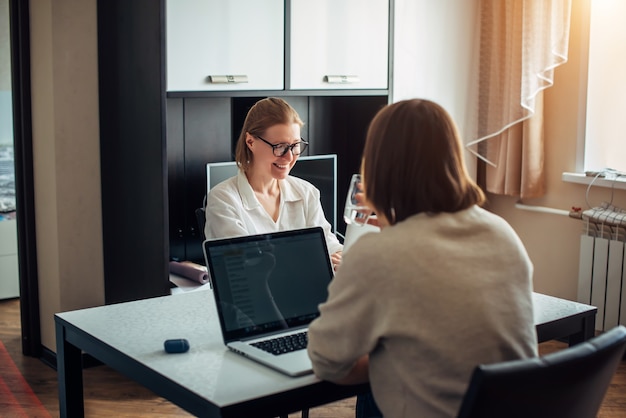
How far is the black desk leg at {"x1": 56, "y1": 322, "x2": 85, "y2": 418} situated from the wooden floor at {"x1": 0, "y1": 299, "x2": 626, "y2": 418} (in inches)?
48.1

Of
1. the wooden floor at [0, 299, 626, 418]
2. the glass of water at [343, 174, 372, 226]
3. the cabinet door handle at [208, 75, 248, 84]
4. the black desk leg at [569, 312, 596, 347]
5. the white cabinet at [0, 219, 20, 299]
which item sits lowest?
the wooden floor at [0, 299, 626, 418]

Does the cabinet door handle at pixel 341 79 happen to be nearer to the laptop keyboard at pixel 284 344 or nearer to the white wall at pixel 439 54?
the white wall at pixel 439 54

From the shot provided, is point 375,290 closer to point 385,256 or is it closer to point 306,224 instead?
point 385,256

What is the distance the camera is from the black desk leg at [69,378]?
2.06 meters

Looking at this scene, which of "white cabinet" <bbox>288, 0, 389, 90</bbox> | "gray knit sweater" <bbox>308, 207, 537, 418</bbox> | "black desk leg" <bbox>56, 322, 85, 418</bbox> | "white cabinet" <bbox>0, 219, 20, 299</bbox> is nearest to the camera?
"gray knit sweater" <bbox>308, 207, 537, 418</bbox>

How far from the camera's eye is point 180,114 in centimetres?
372

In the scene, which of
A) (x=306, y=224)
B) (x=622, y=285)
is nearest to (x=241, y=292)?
(x=306, y=224)

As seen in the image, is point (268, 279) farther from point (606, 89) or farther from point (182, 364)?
point (606, 89)

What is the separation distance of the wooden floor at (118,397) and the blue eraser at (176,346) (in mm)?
1507

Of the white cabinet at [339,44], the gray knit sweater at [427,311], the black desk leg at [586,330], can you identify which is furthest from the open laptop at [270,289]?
the white cabinet at [339,44]

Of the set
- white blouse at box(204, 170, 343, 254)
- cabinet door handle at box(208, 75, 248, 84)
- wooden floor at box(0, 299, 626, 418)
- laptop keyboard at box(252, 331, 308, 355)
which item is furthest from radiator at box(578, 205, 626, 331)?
laptop keyboard at box(252, 331, 308, 355)

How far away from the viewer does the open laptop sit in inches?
73.9

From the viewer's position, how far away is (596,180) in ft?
13.0

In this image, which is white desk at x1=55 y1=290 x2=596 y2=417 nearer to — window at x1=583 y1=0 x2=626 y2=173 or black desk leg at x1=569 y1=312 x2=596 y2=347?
black desk leg at x1=569 y1=312 x2=596 y2=347
